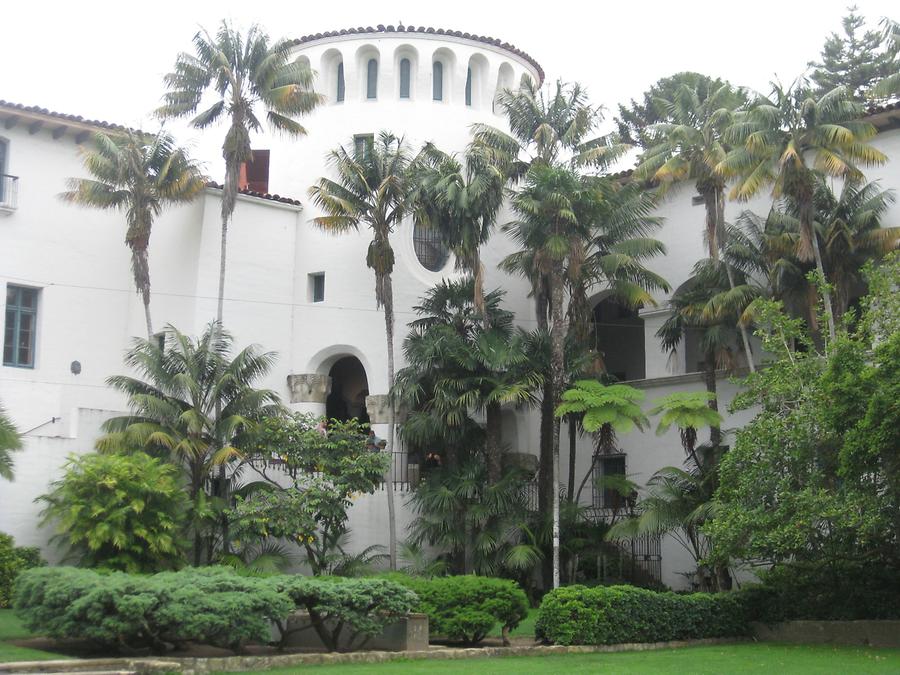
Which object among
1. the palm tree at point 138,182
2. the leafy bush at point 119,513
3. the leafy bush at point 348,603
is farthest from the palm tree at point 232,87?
the leafy bush at point 348,603

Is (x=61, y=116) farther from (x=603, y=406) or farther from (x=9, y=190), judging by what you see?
(x=603, y=406)

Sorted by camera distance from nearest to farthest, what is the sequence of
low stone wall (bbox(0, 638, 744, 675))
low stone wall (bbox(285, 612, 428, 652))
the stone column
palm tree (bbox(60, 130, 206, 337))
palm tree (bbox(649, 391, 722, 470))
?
1. low stone wall (bbox(0, 638, 744, 675))
2. low stone wall (bbox(285, 612, 428, 652))
3. palm tree (bbox(649, 391, 722, 470))
4. palm tree (bbox(60, 130, 206, 337))
5. the stone column

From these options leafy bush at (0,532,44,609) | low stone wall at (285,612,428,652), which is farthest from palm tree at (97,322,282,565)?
low stone wall at (285,612,428,652)

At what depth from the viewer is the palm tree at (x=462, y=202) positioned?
96.7ft

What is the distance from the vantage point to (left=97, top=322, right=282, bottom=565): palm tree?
26.1m

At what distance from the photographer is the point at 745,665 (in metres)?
19.1

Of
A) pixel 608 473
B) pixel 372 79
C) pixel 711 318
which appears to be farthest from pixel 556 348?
pixel 372 79

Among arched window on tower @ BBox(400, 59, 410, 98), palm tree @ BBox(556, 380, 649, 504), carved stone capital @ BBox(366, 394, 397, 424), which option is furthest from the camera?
arched window on tower @ BBox(400, 59, 410, 98)

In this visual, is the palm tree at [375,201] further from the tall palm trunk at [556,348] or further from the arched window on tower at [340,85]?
the arched window on tower at [340,85]

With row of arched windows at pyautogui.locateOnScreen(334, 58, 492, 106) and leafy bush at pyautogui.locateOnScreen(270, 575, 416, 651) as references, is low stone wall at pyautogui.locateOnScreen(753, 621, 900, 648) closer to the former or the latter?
leafy bush at pyautogui.locateOnScreen(270, 575, 416, 651)

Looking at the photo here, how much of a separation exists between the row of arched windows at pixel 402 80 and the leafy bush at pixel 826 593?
58.5 ft

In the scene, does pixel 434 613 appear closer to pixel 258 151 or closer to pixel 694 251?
pixel 694 251

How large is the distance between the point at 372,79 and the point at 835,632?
68.2ft

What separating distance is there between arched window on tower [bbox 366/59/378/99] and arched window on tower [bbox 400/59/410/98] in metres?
0.75
